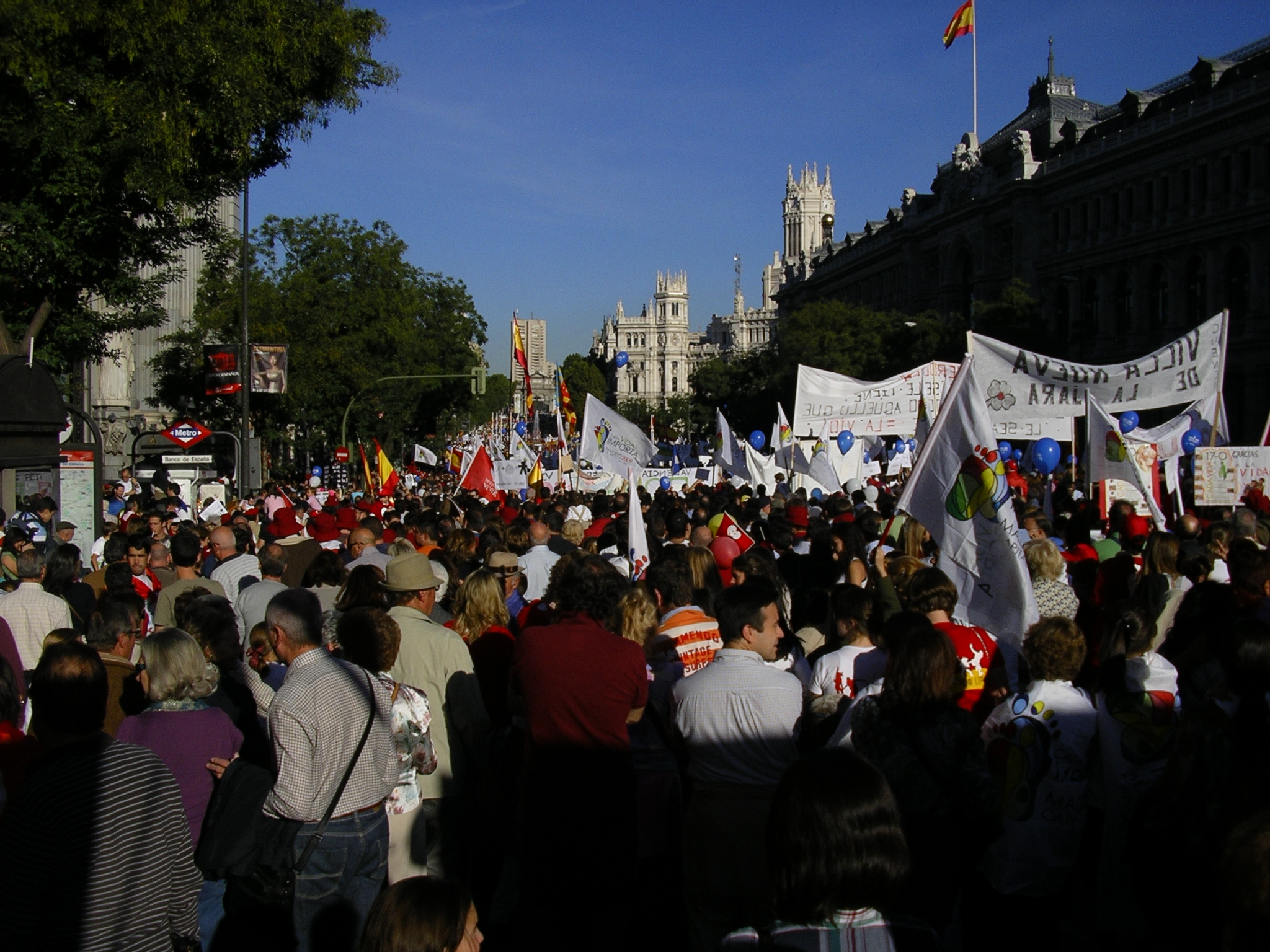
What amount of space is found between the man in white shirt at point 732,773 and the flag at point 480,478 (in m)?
12.7

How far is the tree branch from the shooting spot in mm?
13594

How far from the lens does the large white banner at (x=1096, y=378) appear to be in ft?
40.4

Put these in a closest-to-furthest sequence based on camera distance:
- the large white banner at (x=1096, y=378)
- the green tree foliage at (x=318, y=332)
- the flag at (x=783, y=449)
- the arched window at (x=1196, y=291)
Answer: the large white banner at (x=1096, y=378) → the flag at (x=783, y=449) → the green tree foliage at (x=318, y=332) → the arched window at (x=1196, y=291)

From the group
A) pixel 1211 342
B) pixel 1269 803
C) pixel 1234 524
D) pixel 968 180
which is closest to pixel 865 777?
pixel 1269 803

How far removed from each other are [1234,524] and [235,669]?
22.7 feet

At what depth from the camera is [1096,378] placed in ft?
41.9

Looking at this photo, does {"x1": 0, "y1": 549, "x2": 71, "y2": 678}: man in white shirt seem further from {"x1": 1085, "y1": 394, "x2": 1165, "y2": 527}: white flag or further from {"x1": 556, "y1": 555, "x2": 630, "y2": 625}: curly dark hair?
{"x1": 1085, "y1": 394, "x2": 1165, "y2": 527}: white flag

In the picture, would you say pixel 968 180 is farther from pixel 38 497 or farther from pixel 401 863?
pixel 401 863

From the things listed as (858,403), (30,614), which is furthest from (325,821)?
(858,403)

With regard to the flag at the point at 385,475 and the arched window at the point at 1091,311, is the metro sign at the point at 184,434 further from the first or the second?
the arched window at the point at 1091,311

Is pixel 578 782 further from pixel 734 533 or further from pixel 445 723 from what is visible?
pixel 734 533

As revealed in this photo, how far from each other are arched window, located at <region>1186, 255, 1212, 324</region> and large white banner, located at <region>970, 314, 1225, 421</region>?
3989 centimetres

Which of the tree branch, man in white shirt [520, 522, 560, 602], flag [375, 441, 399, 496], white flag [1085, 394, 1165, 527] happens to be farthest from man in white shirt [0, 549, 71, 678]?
flag [375, 441, 399, 496]

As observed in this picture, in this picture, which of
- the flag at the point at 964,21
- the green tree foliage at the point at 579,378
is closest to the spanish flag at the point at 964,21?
the flag at the point at 964,21
